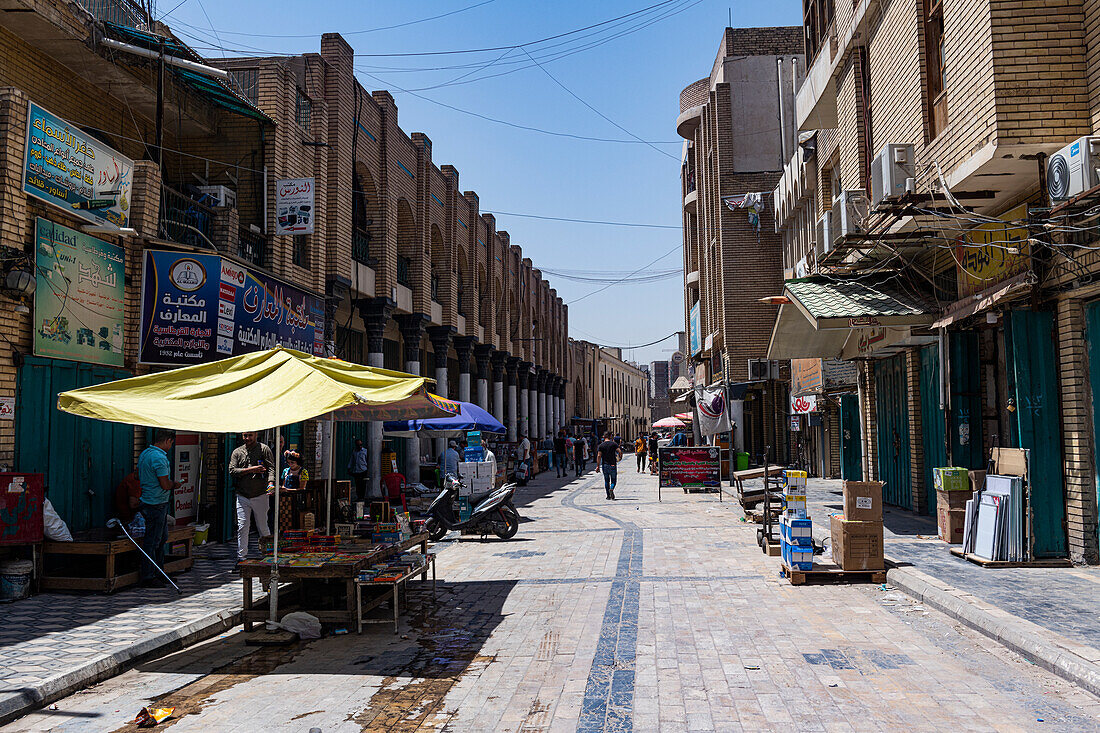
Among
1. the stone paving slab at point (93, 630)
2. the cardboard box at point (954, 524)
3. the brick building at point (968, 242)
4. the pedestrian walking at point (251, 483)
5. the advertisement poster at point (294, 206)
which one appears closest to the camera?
the stone paving slab at point (93, 630)

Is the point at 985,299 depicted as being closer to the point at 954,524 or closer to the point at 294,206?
the point at 954,524

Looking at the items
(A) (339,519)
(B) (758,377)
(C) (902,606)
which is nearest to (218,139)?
(A) (339,519)

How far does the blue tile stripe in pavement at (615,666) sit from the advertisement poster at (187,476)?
683 cm

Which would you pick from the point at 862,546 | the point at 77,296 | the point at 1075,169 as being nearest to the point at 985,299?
the point at 1075,169

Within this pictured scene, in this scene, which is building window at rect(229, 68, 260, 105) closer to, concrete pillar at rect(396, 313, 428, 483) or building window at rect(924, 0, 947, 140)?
concrete pillar at rect(396, 313, 428, 483)

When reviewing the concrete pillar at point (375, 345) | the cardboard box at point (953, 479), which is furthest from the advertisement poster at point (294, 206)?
the cardboard box at point (953, 479)

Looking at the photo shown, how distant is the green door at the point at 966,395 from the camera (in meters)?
12.2

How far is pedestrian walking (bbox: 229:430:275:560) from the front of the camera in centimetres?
1112

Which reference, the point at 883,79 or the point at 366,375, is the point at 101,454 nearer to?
the point at 366,375

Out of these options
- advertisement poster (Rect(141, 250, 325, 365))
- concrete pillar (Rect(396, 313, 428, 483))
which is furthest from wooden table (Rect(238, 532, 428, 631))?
concrete pillar (Rect(396, 313, 428, 483))

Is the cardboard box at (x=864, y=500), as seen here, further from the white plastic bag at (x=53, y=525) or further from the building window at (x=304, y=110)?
the building window at (x=304, y=110)

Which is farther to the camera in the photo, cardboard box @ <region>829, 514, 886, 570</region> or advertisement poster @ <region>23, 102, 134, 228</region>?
advertisement poster @ <region>23, 102, 134, 228</region>

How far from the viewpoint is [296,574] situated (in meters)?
7.55

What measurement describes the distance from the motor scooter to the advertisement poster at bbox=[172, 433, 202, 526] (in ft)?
12.5
